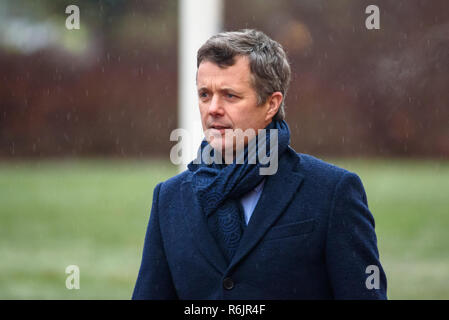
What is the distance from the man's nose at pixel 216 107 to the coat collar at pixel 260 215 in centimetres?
34

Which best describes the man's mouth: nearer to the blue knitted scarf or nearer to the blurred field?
the blue knitted scarf

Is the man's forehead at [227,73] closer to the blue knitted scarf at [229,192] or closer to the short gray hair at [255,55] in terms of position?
the short gray hair at [255,55]

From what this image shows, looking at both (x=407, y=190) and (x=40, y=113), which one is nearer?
(x=407, y=190)

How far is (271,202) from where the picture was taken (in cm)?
287

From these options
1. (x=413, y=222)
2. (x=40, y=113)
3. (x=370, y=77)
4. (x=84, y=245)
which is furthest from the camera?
(x=40, y=113)

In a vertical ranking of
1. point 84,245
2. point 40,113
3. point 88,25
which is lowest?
point 84,245

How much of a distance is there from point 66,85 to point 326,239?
22405 mm

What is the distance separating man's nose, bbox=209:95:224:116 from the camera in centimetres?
280

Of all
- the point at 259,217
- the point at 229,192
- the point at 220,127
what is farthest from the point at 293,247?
the point at 220,127

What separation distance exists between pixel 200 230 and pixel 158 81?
70.0 feet

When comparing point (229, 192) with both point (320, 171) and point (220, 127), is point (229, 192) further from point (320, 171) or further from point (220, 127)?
point (320, 171)

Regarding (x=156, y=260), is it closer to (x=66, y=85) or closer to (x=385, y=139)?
(x=385, y=139)

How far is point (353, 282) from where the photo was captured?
2746 mm
